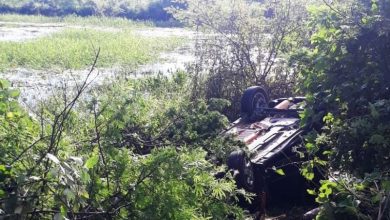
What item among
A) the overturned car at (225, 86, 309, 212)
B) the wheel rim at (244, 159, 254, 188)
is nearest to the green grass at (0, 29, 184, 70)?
the overturned car at (225, 86, 309, 212)

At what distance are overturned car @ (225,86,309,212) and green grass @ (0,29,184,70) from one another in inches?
311

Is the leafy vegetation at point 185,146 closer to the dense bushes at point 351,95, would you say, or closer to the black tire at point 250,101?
the dense bushes at point 351,95

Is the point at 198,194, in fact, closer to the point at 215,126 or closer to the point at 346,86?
the point at 346,86

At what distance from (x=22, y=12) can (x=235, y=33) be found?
30051 millimetres

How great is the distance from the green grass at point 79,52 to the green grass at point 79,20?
25.3ft

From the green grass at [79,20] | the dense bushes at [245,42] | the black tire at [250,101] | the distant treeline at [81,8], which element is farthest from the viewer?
the distant treeline at [81,8]

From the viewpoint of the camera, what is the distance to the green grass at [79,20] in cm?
3172

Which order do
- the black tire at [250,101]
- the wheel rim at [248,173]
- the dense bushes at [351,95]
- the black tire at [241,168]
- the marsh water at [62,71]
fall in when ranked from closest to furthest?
the dense bushes at [351,95]
the black tire at [241,168]
the wheel rim at [248,173]
the black tire at [250,101]
the marsh water at [62,71]

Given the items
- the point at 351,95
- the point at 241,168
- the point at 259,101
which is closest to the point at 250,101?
the point at 259,101

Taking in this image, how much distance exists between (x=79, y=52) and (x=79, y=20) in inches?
617

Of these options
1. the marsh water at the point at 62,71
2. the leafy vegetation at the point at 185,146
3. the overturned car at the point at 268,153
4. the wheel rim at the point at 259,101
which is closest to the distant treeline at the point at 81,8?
the marsh water at the point at 62,71

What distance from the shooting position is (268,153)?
631 cm

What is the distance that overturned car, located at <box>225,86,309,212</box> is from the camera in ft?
18.8

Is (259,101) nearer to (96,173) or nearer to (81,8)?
(96,173)
